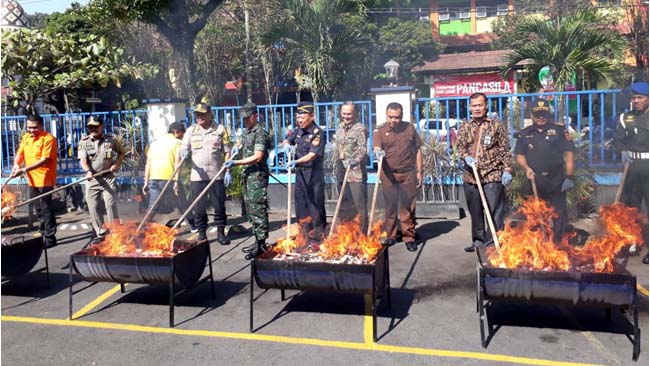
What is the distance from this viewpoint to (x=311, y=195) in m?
7.34

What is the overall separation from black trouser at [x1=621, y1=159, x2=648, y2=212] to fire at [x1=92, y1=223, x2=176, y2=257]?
522cm

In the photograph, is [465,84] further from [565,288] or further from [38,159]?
[565,288]

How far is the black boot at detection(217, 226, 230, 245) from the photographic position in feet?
26.4

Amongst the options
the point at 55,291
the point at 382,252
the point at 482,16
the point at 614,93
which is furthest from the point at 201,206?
the point at 482,16

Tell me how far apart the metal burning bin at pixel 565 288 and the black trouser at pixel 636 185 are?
310 cm

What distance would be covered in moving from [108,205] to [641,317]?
20.7 ft

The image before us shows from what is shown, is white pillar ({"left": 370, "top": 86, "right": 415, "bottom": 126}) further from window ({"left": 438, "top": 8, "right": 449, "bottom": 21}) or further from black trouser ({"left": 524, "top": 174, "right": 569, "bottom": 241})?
window ({"left": 438, "top": 8, "right": 449, "bottom": 21})

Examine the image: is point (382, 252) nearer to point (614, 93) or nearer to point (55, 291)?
point (55, 291)

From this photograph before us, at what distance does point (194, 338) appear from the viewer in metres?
4.70

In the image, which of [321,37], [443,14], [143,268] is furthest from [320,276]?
[443,14]

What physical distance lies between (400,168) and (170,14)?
23.3 feet

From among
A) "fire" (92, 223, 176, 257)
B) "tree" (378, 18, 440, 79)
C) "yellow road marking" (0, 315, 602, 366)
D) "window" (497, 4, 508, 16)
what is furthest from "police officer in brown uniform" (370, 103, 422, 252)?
"window" (497, 4, 508, 16)

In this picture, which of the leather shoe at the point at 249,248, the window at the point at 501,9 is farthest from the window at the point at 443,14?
the leather shoe at the point at 249,248

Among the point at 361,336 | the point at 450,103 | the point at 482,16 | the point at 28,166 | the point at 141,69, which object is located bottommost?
the point at 361,336
